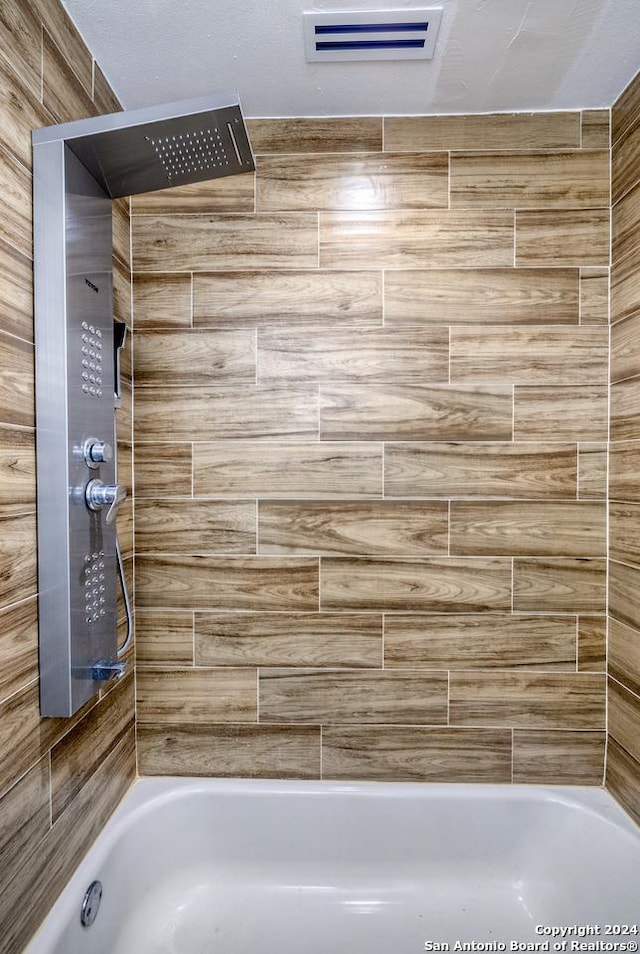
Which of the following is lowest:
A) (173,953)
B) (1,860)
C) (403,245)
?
(173,953)

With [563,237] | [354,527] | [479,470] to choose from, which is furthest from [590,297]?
[354,527]

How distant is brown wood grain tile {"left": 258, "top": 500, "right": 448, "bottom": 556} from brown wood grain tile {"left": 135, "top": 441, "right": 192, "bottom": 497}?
26 centimetres

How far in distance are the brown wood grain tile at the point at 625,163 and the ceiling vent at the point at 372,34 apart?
0.61m

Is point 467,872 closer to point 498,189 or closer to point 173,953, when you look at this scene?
point 173,953

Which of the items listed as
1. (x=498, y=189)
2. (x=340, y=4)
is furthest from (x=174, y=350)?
(x=498, y=189)

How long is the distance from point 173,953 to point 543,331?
199cm

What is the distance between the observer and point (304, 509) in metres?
1.69

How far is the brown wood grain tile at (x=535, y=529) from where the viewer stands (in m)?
1.67

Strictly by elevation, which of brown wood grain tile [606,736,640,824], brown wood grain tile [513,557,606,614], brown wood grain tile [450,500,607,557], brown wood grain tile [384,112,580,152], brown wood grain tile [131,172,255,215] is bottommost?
brown wood grain tile [606,736,640,824]

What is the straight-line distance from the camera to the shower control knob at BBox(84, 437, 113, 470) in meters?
1.25

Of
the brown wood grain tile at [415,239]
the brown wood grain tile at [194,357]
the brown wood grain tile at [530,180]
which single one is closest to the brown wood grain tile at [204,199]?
the brown wood grain tile at [415,239]

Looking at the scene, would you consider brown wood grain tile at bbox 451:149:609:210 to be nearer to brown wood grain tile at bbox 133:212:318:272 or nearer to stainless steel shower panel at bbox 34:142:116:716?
brown wood grain tile at bbox 133:212:318:272

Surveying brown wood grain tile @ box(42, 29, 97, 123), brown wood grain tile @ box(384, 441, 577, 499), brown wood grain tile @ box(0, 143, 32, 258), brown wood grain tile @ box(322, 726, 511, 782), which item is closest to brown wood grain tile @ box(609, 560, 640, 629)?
brown wood grain tile @ box(384, 441, 577, 499)

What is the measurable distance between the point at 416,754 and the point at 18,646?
1184mm
